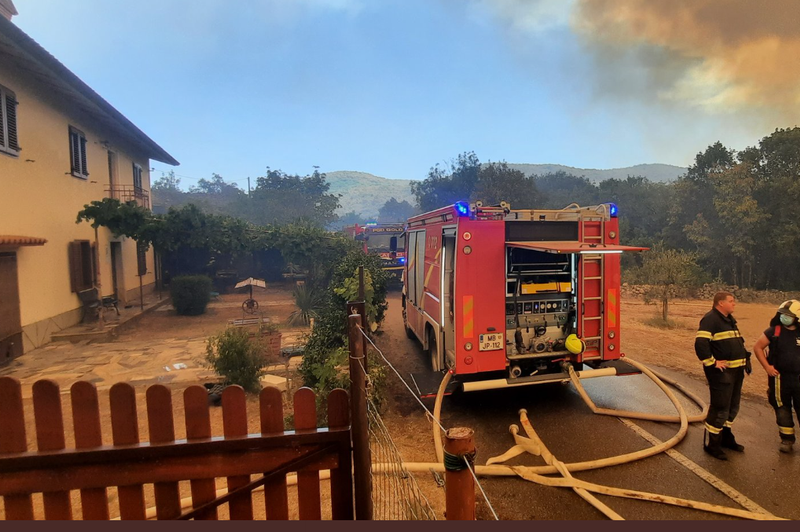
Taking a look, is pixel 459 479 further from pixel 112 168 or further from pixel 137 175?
pixel 137 175

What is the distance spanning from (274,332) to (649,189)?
→ 33.9 metres

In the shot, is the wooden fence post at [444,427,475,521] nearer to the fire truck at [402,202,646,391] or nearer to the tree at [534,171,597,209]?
the fire truck at [402,202,646,391]

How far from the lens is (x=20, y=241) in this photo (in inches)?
361

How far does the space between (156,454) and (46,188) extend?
12.8 m

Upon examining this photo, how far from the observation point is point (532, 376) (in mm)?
5469

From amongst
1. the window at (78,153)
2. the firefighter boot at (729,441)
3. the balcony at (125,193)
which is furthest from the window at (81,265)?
the firefighter boot at (729,441)

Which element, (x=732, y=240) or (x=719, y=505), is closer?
(x=719, y=505)

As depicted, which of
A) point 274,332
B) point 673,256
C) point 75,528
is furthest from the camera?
point 673,256

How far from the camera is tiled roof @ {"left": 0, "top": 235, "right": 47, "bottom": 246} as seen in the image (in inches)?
342

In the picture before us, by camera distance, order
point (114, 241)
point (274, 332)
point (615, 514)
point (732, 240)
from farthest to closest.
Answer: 1. point (732, 240)
2. point (114, 241)
3. point (274, 332)
4. point (615, 514)

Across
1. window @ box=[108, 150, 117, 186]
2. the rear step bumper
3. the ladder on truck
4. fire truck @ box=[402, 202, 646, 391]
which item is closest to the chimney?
window @ box=[108, 150, 117, 186]

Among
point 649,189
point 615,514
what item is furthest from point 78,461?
point 649,189

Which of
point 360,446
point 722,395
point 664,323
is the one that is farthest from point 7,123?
point 664,323

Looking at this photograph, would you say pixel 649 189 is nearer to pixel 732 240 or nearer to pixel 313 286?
pixel 732 240
